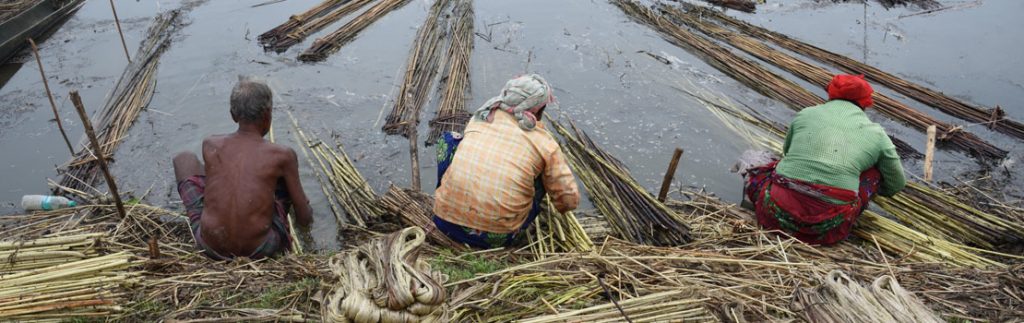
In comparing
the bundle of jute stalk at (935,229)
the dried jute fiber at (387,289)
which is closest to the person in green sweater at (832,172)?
the bundle of jute stalk at (935,229)

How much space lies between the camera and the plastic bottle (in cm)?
391

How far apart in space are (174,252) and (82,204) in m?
1.07

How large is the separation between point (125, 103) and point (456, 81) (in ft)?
9.41

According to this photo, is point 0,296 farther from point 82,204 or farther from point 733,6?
point 733,6

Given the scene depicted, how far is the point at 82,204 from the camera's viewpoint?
12.9ft

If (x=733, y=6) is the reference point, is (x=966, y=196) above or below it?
below

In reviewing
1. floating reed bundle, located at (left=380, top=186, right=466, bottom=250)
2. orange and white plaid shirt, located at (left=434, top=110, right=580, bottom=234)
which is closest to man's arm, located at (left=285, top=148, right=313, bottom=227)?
floating reed bundle, located at (left=380, top=186, right=466, bottom=250)

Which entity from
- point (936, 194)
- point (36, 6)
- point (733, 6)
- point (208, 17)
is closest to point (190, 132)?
point (208, 17)

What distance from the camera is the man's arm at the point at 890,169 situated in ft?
11.7

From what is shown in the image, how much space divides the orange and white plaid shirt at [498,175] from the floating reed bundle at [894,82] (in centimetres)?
445

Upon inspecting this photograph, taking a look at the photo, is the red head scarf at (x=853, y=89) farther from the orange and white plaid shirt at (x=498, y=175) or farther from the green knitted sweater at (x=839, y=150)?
the orange and white plaid shirt at (x=498, y=175)

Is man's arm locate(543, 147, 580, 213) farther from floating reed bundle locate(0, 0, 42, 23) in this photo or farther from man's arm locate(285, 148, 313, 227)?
floating reed bundle locate(0, 0, 42, 23)

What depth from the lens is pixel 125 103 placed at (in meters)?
5.32

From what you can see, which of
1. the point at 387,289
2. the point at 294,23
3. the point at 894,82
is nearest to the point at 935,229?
the point at 894,82
